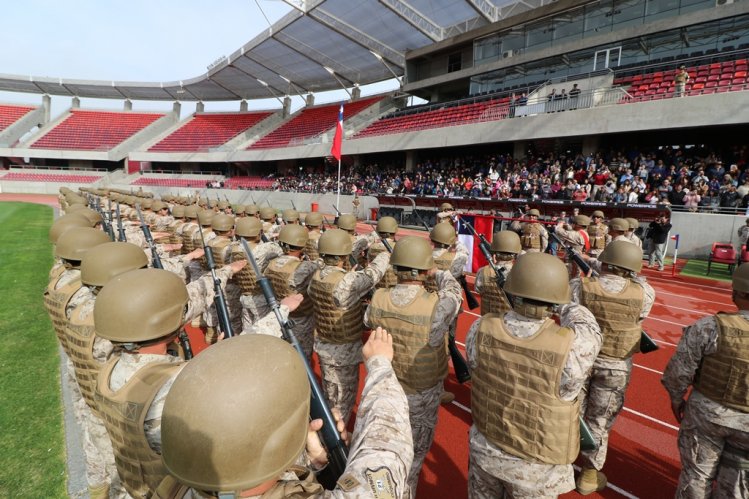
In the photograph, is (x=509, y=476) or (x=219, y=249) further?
(x=219, y=249)

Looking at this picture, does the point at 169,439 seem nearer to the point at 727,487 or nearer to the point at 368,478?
the point at 368,478

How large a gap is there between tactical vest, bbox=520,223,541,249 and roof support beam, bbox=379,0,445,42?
58.4 ft

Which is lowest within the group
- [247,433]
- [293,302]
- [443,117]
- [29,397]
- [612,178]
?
[29,397]

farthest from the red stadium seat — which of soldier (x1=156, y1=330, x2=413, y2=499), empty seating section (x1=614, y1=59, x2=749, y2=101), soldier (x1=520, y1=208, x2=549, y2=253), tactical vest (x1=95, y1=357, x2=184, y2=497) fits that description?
tactical vest (x1=95, y1=357, x2=184, y2=497)

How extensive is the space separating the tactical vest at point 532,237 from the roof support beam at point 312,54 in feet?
80.6

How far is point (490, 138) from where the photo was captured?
19328mm

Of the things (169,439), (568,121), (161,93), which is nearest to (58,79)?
(161,93)

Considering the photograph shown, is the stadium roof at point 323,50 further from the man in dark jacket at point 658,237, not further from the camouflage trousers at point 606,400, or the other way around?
the camouflage trousers at point 606,400

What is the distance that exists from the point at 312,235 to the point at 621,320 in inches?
235

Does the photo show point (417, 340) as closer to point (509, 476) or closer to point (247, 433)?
point (509, 476)

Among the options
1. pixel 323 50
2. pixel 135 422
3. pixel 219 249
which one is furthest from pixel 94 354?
pixel 323 50

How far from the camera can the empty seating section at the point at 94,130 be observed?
41.4m

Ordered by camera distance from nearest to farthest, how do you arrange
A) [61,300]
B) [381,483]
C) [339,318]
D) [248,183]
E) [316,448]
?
1. [381,483]
2. [316,448]
3. [61,300]
4. [339,318]
5. [248,183]

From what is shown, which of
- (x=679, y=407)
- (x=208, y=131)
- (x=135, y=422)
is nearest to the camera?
(x=135, y=422)
